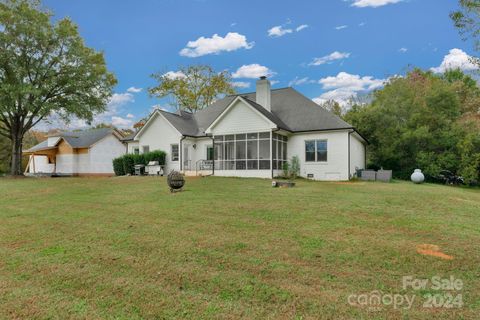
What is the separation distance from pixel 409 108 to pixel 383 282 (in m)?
23.7

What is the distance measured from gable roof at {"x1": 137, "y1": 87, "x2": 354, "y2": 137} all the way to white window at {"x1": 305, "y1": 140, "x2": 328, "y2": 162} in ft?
3.03

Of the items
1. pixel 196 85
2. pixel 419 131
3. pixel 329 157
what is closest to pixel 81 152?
pixel 196 85

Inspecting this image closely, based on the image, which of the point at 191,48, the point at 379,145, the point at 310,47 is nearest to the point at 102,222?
the point at 310,47

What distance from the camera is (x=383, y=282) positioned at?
4004mm

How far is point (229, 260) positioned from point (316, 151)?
1565 cm

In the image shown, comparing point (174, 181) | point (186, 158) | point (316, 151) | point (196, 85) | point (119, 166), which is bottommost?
point (174, 181)

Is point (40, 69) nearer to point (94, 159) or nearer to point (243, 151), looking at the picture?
point (94, 159)

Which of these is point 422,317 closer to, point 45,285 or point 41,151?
point 45,285

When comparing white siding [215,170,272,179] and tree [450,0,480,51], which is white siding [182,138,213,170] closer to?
white siding [215,170,272,179]

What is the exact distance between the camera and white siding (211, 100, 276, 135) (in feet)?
61.8

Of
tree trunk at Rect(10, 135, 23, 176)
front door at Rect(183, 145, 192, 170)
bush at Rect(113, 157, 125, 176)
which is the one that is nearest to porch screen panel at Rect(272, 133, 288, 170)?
front door at Rect(183, 145, 192, 170)

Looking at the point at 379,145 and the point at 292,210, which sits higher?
the point at 379,145

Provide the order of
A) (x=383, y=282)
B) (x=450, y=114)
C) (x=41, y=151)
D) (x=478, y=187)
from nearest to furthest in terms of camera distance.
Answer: (x=383, y=282), (x=478, y=187), (x=450, y=114), (x=41, y=151)

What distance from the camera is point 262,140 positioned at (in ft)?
62.2
